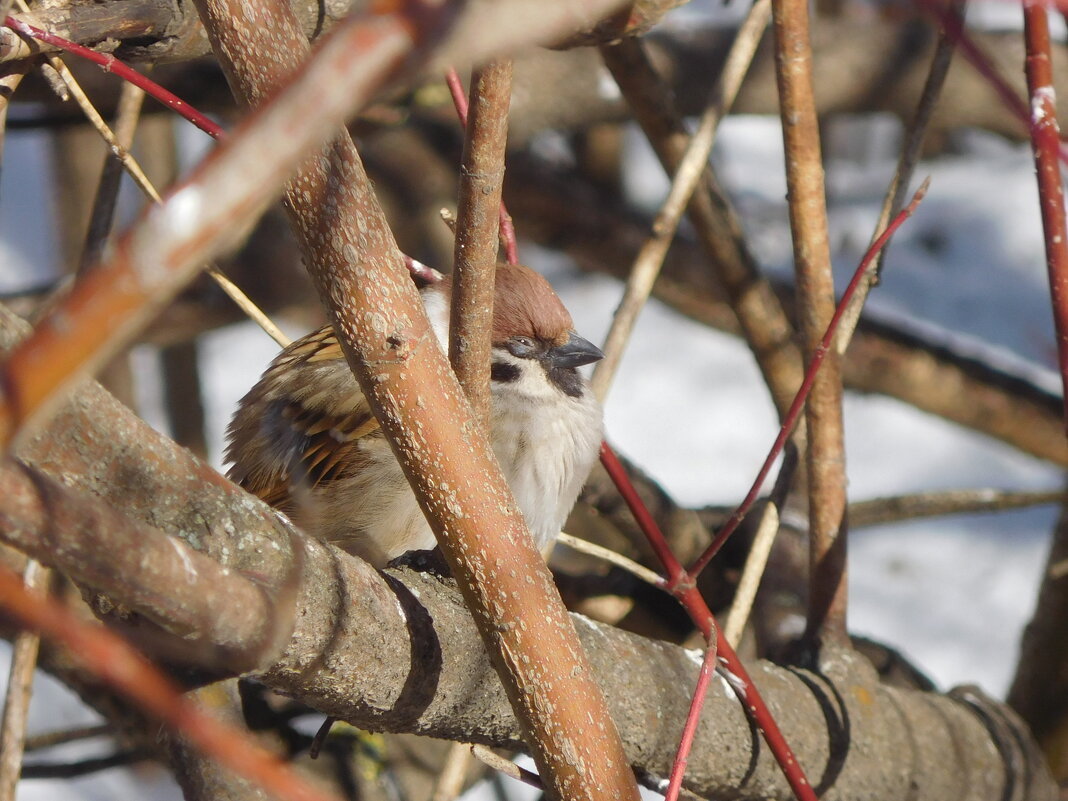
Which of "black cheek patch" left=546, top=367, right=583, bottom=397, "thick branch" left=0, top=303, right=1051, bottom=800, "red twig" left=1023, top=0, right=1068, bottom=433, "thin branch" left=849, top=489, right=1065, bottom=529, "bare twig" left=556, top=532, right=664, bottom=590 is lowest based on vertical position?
"thick branch" left=0, top=303, right=1051, bottom=800

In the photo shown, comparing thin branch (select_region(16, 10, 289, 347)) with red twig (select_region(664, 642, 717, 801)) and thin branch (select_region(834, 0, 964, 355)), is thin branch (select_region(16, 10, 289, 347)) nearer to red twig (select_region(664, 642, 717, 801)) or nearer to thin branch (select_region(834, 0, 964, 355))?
red twig (select_region(664, 642, 717, 801))

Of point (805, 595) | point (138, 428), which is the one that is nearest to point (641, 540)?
point (805, 595)

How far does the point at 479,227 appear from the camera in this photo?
48.2 inches

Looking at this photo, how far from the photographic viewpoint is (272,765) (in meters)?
0.55

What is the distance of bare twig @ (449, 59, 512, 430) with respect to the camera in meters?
1.18

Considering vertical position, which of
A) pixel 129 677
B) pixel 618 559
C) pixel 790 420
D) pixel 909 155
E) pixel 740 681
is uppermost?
pixel 909 155

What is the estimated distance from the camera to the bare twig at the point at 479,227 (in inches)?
46.6

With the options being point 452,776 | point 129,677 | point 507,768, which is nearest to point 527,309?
point 452,776

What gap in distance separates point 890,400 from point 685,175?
290 cm

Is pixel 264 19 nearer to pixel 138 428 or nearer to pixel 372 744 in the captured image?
pixel 138 428

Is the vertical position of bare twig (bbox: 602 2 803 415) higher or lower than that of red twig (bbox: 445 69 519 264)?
higher

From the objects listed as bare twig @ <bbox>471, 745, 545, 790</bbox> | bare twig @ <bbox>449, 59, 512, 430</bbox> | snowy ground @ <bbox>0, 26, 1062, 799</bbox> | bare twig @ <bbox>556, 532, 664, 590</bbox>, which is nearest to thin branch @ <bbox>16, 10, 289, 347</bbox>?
bare twig @ <bbox>449, 59, 512, 430</bbox>

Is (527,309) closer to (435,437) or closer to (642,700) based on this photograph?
(642,700)

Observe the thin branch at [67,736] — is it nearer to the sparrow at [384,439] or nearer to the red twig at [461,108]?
the sparrow at [384,439]
